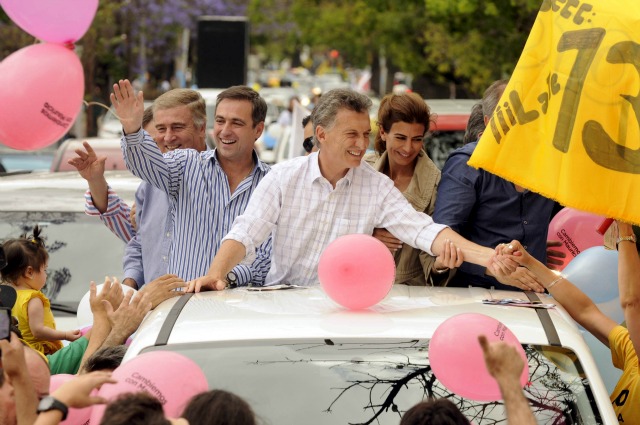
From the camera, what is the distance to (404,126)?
617 centimetres

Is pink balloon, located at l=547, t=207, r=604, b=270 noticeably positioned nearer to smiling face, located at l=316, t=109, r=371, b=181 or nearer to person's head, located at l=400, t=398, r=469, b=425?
smiling face, located at l=316, t=109, r=371, b=181

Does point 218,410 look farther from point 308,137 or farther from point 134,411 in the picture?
point 308,137

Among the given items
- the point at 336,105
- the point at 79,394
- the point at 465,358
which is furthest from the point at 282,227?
the point at 79,394

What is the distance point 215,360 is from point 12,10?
2.60 metres

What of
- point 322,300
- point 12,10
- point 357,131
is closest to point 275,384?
point 322,300

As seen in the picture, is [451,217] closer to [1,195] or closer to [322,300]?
[322,300]

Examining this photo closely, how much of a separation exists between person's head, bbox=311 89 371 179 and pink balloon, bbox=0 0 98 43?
1168mm

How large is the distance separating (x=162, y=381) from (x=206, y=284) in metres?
1.24

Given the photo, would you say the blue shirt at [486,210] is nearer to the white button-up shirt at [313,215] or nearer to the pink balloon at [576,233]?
the white button-up shirt at [313,215]

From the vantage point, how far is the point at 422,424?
3295mm

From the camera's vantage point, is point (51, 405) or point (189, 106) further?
point (189, 106)

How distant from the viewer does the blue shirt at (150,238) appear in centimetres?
618

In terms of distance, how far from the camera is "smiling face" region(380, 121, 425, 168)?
616 centimetres

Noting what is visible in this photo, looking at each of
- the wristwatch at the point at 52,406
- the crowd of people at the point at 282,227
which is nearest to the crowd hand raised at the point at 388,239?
the crowd of people at the point at 282,227
